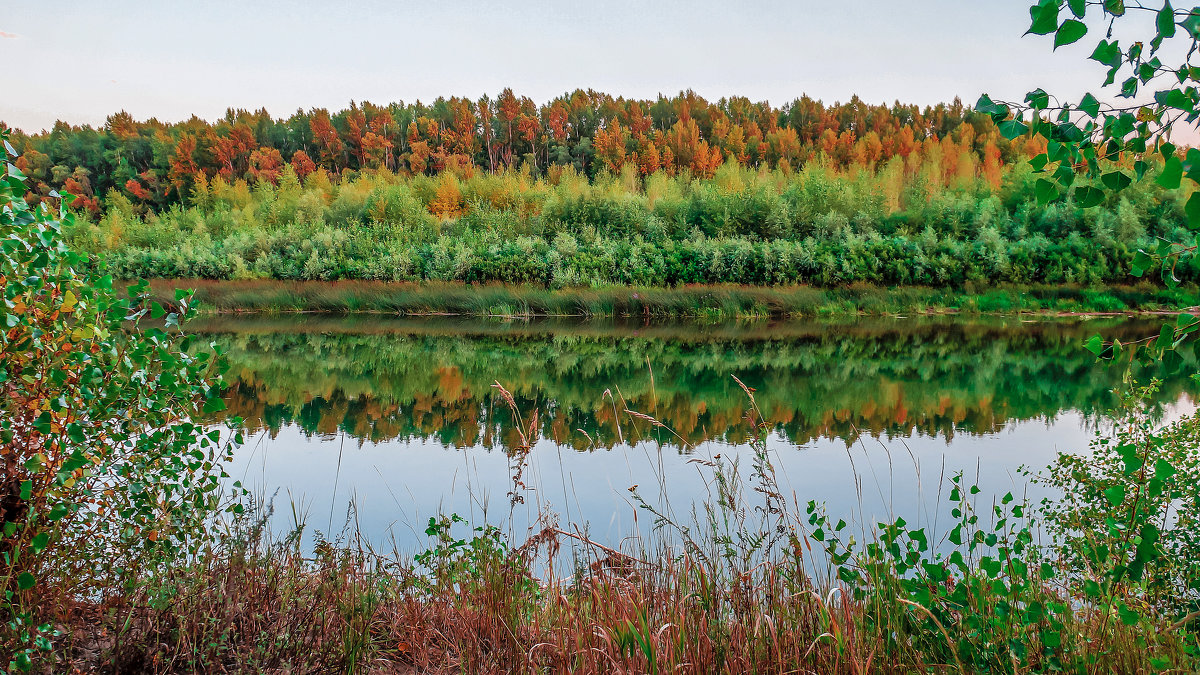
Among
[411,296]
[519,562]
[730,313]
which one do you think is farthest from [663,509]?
[411,296]

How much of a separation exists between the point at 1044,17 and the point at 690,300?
54.4ft

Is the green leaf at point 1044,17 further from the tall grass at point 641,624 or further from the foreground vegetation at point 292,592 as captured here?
the tall grass at point 641,624

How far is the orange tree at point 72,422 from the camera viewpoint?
1792mm

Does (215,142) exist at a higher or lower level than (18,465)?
higher

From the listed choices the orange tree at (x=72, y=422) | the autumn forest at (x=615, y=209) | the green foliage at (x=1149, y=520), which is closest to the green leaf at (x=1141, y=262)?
the green foliage at (x=1149, y=520)

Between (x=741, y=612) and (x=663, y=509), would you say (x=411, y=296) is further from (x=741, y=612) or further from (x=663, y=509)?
(x=741, y=612)

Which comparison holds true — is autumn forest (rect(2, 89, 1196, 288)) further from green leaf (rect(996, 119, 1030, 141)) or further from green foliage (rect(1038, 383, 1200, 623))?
green leaf (rect(996, 119, 1030, 141))

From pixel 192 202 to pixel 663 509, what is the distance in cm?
4612

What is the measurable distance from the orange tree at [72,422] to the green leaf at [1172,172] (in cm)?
194

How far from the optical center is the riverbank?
699 inches

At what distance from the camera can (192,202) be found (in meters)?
42.8

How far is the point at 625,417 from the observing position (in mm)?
6258

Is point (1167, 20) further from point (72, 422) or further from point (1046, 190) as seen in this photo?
point (72, 422)

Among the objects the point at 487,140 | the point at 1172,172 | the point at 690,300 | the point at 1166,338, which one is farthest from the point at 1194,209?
the point at 487,140
